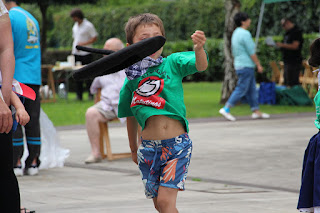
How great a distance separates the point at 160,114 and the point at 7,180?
1.00m

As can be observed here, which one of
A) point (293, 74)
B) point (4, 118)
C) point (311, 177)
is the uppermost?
point (4, 118)

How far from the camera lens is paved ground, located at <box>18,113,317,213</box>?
609cm

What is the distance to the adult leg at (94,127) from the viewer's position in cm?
892

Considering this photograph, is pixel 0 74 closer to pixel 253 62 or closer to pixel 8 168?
pixel 8 168

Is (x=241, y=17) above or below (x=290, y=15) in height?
above

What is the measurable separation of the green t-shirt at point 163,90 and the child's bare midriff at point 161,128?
0.12 feet

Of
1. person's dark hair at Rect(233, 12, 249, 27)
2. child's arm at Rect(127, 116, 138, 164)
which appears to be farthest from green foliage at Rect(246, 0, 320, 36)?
child's arm at Rect(127, 116, 138, 164)

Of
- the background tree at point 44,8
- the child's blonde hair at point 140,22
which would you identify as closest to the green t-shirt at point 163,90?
the child's blonde hair at point 140,22

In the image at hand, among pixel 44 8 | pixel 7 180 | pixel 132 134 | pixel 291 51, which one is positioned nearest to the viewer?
pixel 7 180

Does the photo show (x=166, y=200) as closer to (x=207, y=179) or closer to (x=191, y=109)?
(x=207, y=179)

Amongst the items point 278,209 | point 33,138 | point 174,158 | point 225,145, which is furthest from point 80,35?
point 174,158

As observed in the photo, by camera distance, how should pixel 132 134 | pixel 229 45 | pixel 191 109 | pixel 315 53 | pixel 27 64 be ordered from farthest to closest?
pixel 229 45
pixel 191 109
pixel 27 64
pixel 315 53
pixel 132 134

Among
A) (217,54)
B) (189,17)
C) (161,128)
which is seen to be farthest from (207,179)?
(189,17)

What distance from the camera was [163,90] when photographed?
443 centimetres
